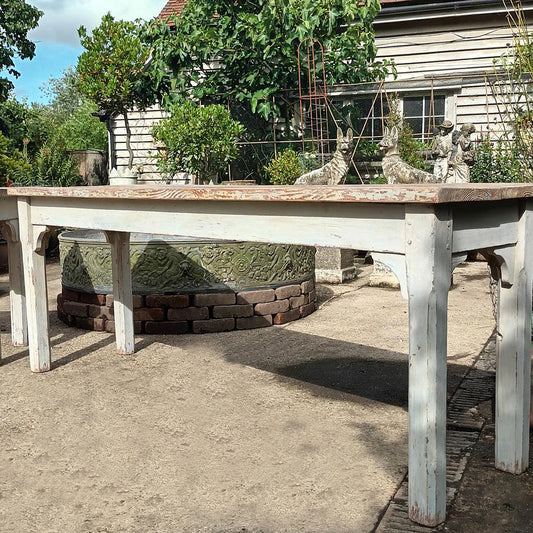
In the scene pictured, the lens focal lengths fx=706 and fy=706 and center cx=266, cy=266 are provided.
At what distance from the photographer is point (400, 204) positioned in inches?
108

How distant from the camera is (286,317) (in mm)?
6547

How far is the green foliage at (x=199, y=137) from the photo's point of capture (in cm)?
1240

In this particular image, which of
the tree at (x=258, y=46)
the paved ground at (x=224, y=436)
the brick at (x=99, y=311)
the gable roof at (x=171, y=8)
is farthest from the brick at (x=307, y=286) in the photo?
the gable roof at (x=171, y=8)

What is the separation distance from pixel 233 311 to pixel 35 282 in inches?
70.4

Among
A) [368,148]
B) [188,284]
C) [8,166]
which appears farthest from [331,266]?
[8,166]

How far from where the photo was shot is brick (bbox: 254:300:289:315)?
6306mm

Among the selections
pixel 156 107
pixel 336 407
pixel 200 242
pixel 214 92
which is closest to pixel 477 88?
pixel 214 92

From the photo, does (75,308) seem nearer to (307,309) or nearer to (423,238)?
(307,309)

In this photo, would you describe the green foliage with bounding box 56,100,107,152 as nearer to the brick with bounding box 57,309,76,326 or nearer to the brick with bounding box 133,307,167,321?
the brick with bounding box 57,309,76,326

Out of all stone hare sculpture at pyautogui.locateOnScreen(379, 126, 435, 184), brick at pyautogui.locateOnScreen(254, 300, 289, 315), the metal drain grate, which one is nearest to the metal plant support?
stone hare sculpture at pyautogui.locateOnScreen(379, 126, 435, 184)

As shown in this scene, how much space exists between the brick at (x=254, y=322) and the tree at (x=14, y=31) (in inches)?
579

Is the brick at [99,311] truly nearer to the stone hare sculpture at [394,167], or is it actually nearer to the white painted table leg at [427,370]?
the stone hare sculpture at [394,167]

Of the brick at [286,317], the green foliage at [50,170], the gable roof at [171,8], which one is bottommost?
the brick at [286,317]

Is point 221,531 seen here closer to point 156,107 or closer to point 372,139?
point 372,139
